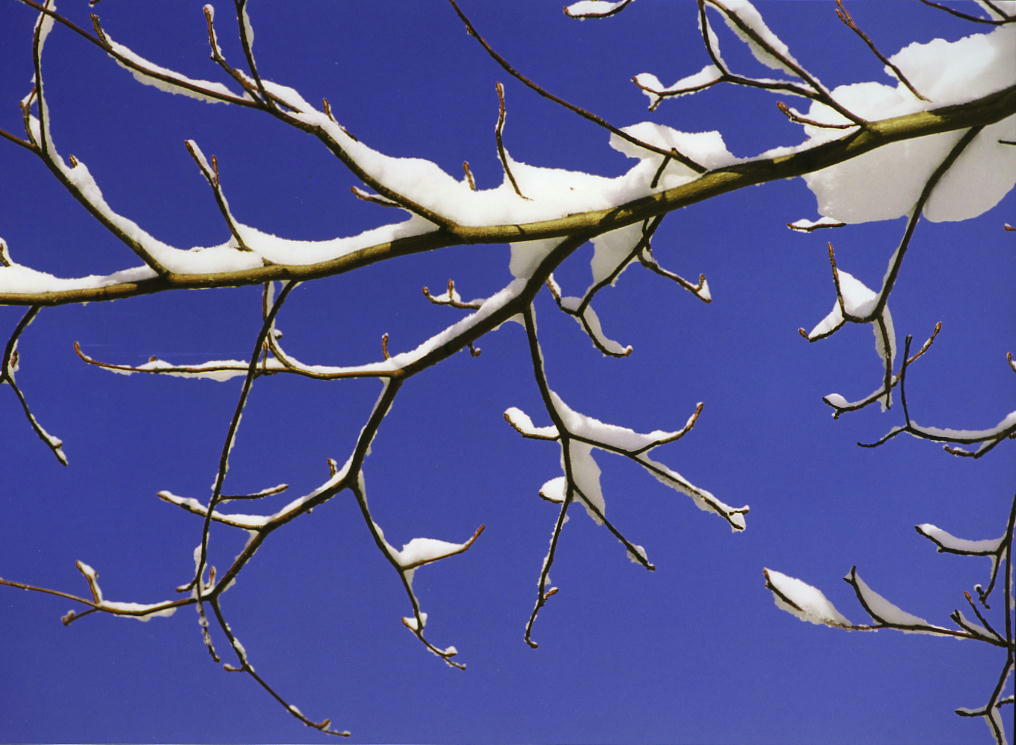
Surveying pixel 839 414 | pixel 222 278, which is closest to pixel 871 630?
pixel 839 414

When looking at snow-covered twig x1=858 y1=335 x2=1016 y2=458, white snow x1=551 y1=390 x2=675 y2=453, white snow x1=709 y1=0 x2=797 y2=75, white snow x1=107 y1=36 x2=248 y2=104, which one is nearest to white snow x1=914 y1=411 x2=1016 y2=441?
snow-covered twig x1=858 y1=335 x2=1016 y2=458

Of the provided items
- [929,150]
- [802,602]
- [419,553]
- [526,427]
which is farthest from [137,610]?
[929,150]

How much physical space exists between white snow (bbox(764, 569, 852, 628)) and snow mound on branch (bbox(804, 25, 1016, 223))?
102 cm

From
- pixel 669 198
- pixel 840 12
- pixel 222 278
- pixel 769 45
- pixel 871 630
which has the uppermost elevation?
pixel 840 12

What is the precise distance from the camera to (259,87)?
4.60 ft

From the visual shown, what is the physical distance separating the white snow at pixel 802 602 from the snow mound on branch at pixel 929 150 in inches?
40.1

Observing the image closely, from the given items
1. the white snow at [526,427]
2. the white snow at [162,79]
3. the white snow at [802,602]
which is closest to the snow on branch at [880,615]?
the white snow at [802,602]

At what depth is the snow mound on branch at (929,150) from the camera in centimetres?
172

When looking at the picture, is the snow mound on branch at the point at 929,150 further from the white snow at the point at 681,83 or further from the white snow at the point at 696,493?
the white snow at the point at 696,493

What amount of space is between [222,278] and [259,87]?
41cm

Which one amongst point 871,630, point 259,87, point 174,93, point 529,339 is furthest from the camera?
point 529,339

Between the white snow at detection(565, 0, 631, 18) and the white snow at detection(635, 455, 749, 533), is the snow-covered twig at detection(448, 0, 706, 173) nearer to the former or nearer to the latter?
the white snow at detection(565, 0, 631, 18)

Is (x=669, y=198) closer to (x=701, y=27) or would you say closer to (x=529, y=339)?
(x=701, y=27)

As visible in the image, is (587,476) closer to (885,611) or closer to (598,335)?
(598,335)
